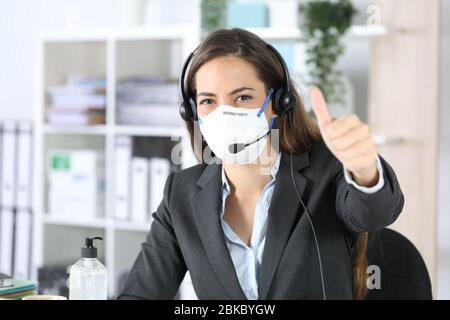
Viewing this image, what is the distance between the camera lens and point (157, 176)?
10.3 feet

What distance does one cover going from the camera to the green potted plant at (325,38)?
2785 mm

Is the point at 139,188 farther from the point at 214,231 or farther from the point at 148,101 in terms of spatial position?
the point at 214,231

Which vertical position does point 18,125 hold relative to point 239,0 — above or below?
below

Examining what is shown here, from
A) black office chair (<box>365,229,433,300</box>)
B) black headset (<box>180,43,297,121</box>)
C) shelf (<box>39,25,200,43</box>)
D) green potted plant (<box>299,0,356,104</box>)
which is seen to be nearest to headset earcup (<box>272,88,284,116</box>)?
black headset (<box>180,43,297,121</box>)

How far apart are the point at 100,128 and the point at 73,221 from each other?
41 cm

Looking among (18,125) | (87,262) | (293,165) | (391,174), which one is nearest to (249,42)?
(293,165)

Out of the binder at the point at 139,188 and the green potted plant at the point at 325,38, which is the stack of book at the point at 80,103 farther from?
the green potted plant at the point at 325,38

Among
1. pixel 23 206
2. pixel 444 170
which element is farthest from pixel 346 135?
pixel 23 206

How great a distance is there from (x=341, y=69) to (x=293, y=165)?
1695mm

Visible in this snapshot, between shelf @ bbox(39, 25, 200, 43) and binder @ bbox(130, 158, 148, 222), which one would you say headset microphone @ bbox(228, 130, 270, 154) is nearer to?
shelf @ bbox(39, 25, 200, 43)

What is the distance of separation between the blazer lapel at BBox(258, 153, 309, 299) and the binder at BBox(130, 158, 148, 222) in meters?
1.75
